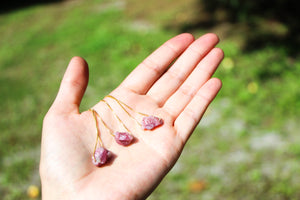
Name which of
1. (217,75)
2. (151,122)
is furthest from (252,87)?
(151,122)

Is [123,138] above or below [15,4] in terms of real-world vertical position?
above

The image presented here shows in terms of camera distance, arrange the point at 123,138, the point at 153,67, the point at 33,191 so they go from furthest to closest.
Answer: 1. the point at 33,191
2. the point at 153,67
3. the point at 123,138

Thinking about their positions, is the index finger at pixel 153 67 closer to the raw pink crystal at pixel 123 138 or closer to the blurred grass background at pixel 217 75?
the raw pink crystal at pixel 123 138

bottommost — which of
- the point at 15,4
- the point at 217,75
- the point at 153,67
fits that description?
the point at 15,4

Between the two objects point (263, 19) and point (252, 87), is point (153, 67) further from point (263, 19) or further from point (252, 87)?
point (263, 19)

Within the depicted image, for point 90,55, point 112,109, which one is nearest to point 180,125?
point 112,109

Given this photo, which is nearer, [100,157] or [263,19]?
[100,157]

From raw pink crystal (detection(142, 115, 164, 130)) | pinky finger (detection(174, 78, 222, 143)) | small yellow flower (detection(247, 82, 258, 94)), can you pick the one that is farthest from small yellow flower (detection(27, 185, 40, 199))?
Result: small yellow flower (detection(247, 82, 258, 94))

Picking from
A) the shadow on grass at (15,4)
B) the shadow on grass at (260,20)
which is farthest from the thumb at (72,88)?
the shadow on grass at (15,4)
